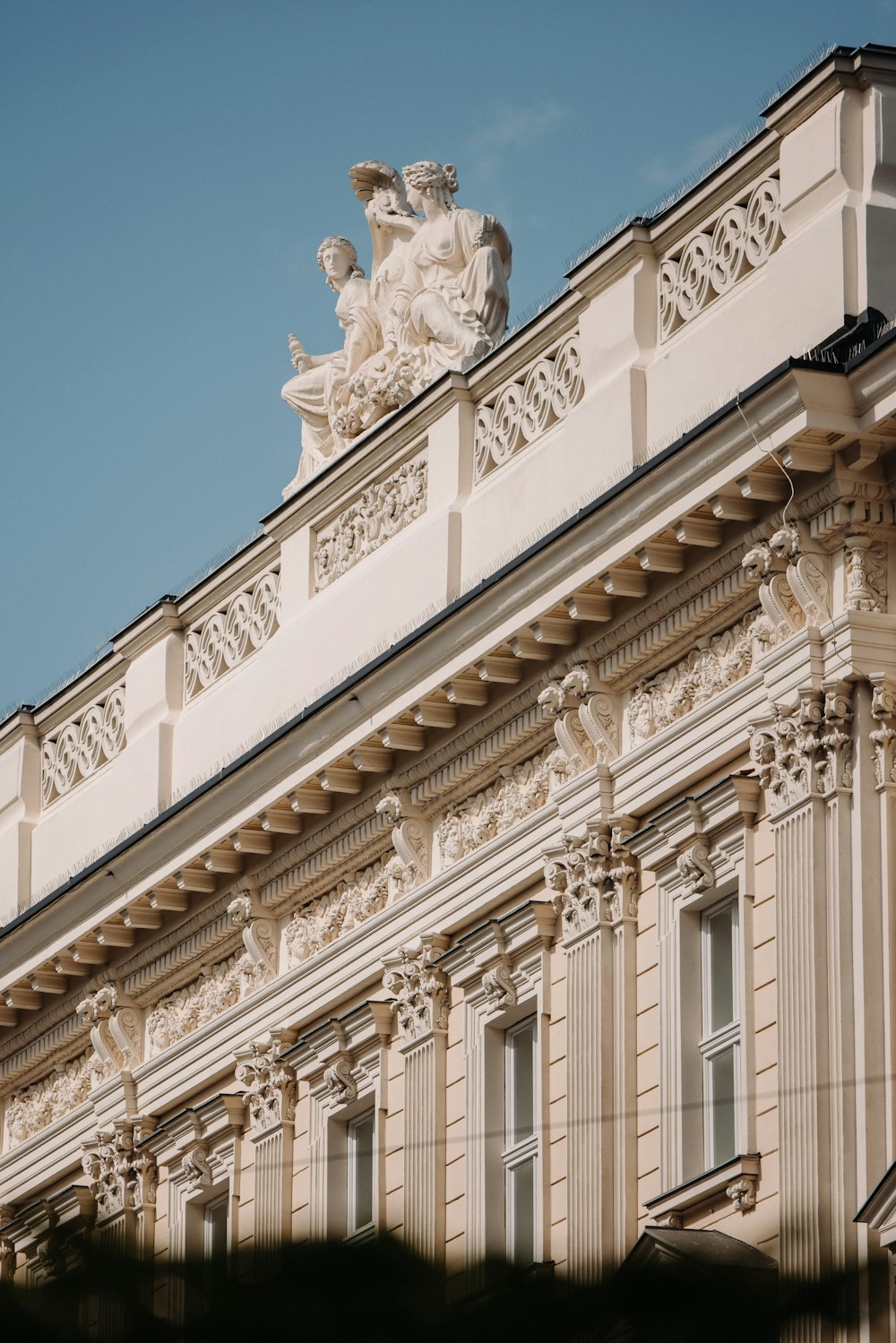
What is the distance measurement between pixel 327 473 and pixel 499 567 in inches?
126

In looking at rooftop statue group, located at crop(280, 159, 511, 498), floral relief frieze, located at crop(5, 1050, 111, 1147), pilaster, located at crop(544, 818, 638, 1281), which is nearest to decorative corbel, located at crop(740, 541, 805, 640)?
pilaster, located at crop(544, 818, 638, 1281)

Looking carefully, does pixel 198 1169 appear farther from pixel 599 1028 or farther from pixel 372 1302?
pixel 372 1302

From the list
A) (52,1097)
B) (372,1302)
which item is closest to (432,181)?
(52,1097)

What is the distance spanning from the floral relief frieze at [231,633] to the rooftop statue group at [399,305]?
36.3 inches

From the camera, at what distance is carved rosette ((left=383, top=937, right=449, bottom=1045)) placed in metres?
22.3

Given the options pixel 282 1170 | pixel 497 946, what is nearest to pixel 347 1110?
pixel 282 1170

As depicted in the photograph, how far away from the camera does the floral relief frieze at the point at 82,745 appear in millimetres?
27562

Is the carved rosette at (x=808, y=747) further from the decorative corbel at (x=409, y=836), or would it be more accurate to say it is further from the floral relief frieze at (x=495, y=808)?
the decorative corbel at (x=409, y=836)

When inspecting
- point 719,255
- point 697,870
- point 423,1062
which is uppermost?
point 719,255

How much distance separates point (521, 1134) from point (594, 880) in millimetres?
2138

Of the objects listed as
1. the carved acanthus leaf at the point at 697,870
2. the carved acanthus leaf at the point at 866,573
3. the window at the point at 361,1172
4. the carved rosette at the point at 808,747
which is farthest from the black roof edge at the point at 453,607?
the window at the point at 361,1172

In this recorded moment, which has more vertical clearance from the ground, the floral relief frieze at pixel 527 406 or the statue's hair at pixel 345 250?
the statue's hair at pixel 345 250

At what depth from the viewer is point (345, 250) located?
85.8 feet

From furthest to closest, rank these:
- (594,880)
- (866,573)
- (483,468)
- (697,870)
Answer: (483,468), (594,880), (697,870), (866,573)
